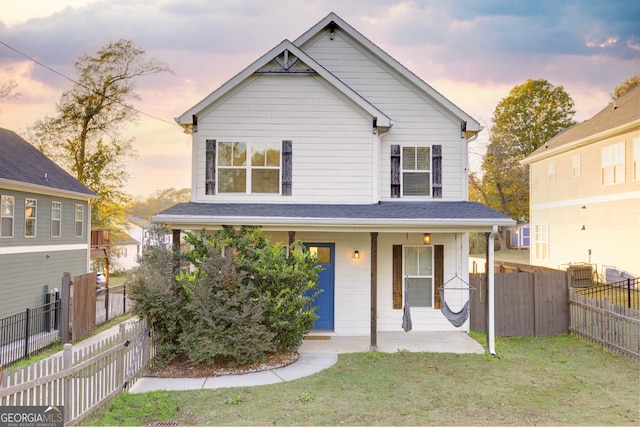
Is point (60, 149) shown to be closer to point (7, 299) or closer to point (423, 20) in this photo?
point (7, 299)

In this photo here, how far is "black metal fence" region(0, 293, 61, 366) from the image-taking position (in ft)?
35.8

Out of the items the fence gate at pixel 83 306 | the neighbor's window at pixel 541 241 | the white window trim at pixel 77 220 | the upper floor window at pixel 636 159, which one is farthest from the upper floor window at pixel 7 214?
the neighbor's window at pixel 541 241

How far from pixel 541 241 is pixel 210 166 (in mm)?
19288

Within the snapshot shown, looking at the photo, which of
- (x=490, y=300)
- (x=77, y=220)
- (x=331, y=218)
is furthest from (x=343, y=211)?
(x=77, y=220)

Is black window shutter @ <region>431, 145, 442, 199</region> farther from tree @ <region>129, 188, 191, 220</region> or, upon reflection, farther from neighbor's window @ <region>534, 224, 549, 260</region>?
tree @ <region>129, 188, 191, 220</region>

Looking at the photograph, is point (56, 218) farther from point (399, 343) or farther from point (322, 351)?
point (399, 343)

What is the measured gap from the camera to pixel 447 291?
1168cm

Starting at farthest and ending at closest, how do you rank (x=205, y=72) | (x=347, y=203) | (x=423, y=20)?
(x=205, y=72) < (x=423, y=20) < (x=347, y=203)

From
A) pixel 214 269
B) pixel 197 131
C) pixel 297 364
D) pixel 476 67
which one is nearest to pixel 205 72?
pixel 197 131

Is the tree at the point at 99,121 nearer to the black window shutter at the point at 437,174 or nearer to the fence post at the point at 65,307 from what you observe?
the fence post at the point at 65,307

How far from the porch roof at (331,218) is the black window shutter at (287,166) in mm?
964

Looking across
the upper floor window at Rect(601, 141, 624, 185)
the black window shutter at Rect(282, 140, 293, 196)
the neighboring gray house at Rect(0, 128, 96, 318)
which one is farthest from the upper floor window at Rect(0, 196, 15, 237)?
the upper floor window at Rect(601, 141, 624, 185)

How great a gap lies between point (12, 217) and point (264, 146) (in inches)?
335

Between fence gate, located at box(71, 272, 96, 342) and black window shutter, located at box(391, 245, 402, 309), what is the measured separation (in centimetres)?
852
